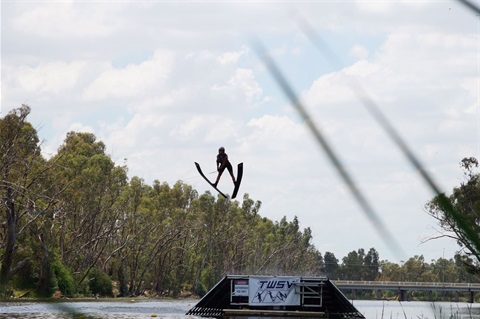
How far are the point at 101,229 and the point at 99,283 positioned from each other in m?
16.0

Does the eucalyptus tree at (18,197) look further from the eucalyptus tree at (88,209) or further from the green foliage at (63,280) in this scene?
the eucalyptus tree at (88,209)

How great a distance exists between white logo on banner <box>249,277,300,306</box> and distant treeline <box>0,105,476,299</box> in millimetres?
17065

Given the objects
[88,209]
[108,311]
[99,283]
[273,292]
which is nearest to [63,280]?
[99,283]

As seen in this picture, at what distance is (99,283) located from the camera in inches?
4139

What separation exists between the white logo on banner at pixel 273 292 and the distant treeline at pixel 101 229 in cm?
1706

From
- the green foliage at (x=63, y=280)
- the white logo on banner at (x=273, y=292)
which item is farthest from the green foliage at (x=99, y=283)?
the white logo on banner at (x=273, y=292)

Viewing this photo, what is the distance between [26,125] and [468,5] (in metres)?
86.4

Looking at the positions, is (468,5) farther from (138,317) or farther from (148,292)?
(148,292)

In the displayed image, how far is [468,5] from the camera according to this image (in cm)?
334

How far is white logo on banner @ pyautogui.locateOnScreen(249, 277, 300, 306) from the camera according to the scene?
56.3 metres

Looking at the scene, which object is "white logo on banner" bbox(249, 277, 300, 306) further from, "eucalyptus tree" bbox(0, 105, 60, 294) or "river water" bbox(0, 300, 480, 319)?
"eucalyptus tree" bbox(0, 105, 60, 294)

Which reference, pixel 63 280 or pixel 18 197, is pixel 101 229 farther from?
pixel 18 197

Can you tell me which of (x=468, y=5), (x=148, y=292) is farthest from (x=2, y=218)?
(x=468, y=5)

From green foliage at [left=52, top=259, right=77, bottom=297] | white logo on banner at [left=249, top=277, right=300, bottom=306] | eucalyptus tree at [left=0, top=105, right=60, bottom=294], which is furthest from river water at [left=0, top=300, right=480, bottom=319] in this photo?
green foliage at [left=52, top=259, right=77, bottom=297]
